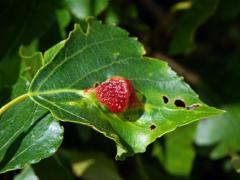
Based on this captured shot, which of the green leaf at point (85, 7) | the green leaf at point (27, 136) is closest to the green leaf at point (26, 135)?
the green leaf at point (27, 136)

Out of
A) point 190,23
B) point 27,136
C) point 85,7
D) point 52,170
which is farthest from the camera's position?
point 190,23

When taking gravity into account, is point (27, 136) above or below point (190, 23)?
above

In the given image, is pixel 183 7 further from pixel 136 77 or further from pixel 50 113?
pixel 50 113

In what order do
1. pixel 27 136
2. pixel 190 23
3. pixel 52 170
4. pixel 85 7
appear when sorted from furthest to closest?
pixel 190 23 < pixel 85 7 < pixel 52 170 < pixel 27 136

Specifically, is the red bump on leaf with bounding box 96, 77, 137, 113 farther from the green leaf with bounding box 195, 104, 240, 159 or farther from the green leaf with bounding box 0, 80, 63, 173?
the green leaf with bounding box 195, 104, 240, 159

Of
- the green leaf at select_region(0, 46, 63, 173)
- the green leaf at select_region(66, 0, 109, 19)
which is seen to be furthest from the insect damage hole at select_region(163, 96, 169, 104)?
the green leaf at select_region(66, 0, 109, 19)

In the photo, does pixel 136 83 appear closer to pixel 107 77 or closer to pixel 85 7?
pixel 107 77

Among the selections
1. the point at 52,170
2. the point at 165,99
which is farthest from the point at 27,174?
the point at 165,99
